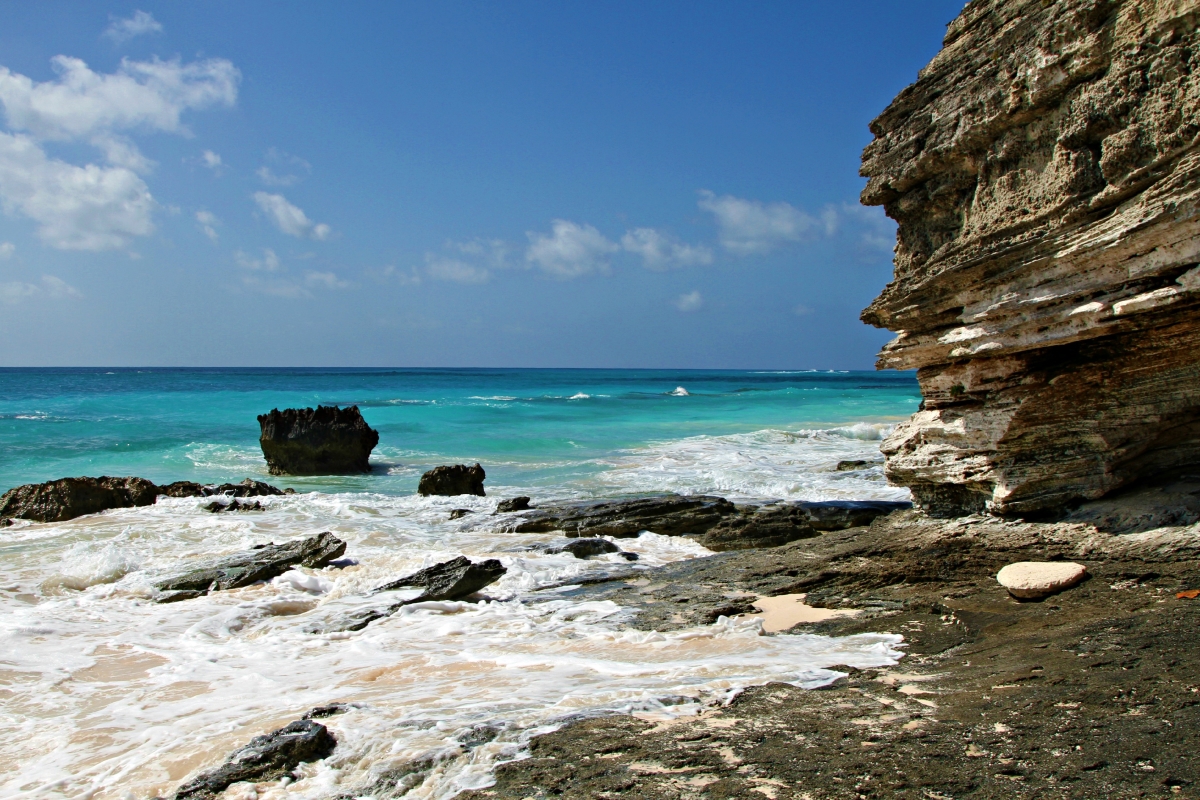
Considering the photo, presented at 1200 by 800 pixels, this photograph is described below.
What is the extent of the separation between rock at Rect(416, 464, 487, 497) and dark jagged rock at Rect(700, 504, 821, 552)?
6492 millimetres

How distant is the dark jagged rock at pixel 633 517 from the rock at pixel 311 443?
965cm

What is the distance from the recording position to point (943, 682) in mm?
4441

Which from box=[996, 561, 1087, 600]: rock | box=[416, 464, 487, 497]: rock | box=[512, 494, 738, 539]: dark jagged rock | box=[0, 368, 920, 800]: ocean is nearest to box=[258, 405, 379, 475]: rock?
box=[0, 368, 920, 800]: ocean

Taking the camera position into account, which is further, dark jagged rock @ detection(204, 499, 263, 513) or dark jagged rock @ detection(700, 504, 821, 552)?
dark jagged rock @ detection(204, 499, 263, 513)

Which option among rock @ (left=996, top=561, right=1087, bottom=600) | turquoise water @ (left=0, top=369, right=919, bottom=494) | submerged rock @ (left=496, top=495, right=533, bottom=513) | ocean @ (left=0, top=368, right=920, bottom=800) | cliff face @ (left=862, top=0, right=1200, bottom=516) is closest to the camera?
ocean @ (left=0, top=368, right=920, bottom=800)

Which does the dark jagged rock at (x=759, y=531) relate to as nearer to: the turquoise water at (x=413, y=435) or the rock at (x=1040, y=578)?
the rock at (x=1040, y=578)

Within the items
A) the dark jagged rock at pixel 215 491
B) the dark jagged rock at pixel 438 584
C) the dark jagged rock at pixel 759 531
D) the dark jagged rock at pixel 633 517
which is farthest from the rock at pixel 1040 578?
the dark jagged rock at pixel 215 491

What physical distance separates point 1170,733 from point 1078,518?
3843 millimetres

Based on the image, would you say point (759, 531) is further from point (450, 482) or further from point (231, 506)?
point (231, 506)

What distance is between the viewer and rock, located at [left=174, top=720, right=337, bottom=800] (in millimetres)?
3891

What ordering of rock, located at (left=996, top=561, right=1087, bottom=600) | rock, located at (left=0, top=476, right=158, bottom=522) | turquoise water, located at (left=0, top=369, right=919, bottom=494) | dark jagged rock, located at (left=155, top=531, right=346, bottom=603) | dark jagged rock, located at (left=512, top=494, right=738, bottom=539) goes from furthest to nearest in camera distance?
turquoise water, located at (left=0, top=369, right=919, bottom=494), rock, located at (left=0, top=476, right=158, bottom=522), dark jagged rock, located at (left=512, top=494, right=738, bottom=539), dark jagged rock, located at (left=155, top=531, right=346, bottom=603), rock, located at (left=996, top=561, right=1087, bottom=600)

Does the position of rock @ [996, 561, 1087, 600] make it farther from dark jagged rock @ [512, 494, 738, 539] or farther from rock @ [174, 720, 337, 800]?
rock @ [174, 720, 337, 800]

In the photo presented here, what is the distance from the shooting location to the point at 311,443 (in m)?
19.5

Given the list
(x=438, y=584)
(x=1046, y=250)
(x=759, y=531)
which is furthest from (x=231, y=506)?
(x=1046, y=250)
